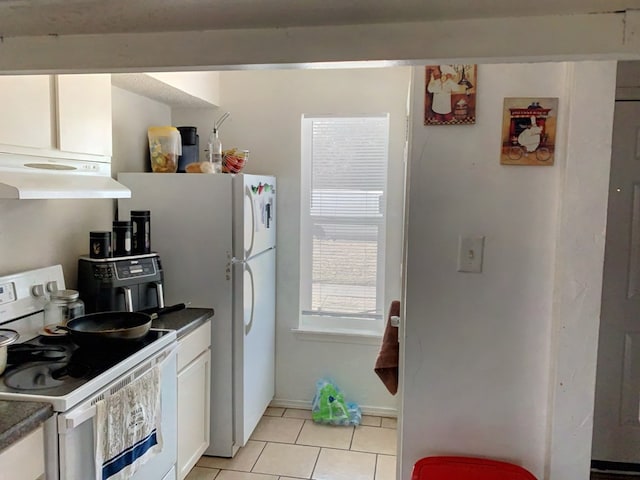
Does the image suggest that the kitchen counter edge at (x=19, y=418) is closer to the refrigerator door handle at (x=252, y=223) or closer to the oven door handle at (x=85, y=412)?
the oven door handle at (x=85, y=412)

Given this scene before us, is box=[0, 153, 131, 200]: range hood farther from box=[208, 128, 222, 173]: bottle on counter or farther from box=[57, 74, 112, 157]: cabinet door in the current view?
box=[208, 128, 222, 173]: bottle on counter

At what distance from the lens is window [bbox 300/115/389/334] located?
3295 millimetres

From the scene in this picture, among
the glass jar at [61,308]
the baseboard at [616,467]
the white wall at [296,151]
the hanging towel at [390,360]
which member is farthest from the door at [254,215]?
the baseboard at [616,467]

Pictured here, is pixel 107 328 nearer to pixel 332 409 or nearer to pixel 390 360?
pixel 390 360

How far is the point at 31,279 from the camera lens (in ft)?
6.80

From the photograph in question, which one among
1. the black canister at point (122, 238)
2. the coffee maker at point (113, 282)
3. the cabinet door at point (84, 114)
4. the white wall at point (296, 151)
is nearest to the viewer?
the cabinet door at point (84, 114)

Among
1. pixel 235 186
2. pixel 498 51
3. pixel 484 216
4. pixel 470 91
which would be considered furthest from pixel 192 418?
pixel 498 51

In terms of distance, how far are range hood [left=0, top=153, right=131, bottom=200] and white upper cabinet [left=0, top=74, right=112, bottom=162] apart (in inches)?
1.2

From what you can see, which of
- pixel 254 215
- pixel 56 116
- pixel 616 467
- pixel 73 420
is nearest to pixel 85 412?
pixel 73 420

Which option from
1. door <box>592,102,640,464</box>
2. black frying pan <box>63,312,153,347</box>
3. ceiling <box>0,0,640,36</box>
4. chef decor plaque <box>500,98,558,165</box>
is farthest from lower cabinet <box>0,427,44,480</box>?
door <box>592,102,640,464</box>

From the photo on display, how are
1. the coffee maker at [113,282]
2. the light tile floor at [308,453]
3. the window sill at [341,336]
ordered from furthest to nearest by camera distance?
the window sill at [341,336]
the light tile floor at [308,453]
the coffee maker at [113,282]

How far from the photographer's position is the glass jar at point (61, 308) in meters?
2.11

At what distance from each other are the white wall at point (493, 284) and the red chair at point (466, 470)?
0.07 meters

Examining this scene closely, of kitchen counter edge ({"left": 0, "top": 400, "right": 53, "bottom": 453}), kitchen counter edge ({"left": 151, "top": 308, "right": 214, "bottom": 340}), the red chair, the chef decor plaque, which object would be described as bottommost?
the red chair
